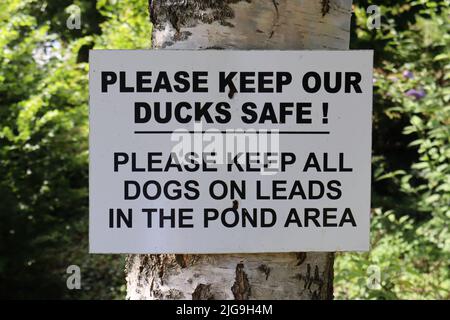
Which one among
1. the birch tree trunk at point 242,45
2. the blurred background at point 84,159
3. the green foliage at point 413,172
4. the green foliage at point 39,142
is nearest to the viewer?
the birch tree trunk at point 242,45

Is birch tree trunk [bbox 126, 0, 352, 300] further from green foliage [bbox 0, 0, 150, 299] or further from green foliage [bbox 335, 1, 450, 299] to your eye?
green foliage [bbox 0, 0, 150, 299]

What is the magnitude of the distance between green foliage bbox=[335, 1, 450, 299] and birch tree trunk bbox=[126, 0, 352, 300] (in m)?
2.33

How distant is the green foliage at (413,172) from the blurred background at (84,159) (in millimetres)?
12

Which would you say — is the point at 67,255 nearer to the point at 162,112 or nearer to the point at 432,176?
the point at 432,176

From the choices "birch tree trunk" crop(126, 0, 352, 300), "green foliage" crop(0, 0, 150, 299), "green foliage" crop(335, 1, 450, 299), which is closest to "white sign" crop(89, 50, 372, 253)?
"birch tree trunk" crop(126, 0, 352, 300)

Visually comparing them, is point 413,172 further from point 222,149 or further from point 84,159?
point 222,149

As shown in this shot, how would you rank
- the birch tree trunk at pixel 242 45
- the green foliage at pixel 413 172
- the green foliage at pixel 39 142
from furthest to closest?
the green foliage at pixel 39 142 < the green foliage at pixel 413 172 < the birch tree trunk at pixel 242 45

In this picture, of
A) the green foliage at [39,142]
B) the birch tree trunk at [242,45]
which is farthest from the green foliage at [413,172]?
the birch tree trunk at [242,45]

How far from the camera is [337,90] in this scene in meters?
1.43

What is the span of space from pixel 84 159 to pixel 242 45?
4747 millimetres

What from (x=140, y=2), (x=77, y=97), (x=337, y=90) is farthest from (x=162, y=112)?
(x=77, y=97)

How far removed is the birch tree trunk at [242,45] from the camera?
137cm

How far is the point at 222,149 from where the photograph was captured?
4.55 ft

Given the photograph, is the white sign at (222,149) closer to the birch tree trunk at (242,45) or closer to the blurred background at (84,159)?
the birch tree trunk at (242,45)
